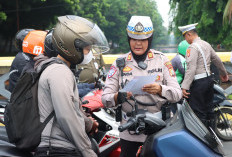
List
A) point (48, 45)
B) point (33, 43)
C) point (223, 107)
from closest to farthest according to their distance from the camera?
point (48, 45)
point (33, 43)
point (223, 107)

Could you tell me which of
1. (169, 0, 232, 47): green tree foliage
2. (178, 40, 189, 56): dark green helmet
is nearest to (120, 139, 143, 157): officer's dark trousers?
(178, 40, 189, 56): dark green helmet

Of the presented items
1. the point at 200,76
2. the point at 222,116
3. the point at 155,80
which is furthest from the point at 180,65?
the point at 155,80

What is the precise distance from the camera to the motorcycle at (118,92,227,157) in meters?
1.82

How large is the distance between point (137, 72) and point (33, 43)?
1.26 metres

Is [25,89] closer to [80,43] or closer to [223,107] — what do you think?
[80,43]

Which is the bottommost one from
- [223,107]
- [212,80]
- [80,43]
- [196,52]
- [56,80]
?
[223,107]

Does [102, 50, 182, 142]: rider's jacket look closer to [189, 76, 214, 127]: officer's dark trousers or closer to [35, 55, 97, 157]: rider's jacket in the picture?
[35, 55, 97, 157]: rider's jacket

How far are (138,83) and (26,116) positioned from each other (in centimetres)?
88

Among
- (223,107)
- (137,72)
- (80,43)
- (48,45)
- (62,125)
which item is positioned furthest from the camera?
(223,107)

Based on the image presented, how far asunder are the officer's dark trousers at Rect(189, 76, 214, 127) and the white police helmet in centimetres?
260

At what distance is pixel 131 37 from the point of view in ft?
8.60

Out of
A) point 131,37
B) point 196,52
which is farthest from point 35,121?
point 196,52

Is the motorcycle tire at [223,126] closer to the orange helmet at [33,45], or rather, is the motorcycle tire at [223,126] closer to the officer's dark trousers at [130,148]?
the officer's dark trousers at [130,148]

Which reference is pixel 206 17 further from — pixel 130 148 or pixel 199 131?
pixel 199 131
